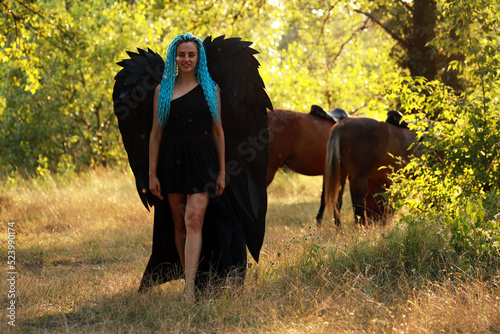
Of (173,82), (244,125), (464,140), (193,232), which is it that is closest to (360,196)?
(464,140)

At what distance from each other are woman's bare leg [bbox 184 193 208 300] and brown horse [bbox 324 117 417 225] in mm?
3609

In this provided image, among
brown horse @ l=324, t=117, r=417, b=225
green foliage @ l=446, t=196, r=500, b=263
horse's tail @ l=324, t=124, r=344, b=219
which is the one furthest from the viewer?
horse's tail @ l=324, t=124, r=344, b=219

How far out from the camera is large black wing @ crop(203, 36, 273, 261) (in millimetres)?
4910

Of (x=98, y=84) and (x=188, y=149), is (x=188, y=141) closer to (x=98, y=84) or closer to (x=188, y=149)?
(x=188, y=149)

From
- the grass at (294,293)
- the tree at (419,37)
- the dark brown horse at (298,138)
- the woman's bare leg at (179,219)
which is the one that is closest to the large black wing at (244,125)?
the woman's bare leg at (179,219)

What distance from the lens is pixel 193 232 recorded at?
15.1ft

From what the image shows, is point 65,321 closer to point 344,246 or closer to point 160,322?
point 160,322

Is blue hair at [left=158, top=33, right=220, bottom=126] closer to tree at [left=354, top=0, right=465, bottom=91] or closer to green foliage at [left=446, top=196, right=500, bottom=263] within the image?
green foliage at [left=446, top=196, right=500, bottom=263]

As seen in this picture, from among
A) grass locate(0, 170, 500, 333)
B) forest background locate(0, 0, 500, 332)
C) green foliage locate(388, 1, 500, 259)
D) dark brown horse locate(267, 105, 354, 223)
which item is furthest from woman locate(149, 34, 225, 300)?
dark brown horse locate(267, 105, 354, 223)

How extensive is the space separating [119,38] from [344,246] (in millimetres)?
10762

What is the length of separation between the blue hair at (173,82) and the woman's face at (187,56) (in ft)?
0.14

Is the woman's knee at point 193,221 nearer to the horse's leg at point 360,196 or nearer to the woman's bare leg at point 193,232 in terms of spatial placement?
the woman's bare leg at point 193,232

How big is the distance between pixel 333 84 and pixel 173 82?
12503mm

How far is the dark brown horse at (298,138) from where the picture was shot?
938 centimetres
